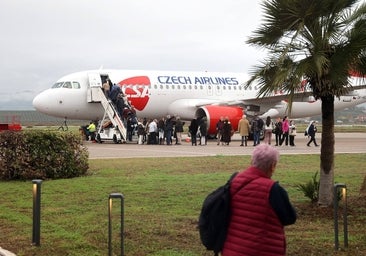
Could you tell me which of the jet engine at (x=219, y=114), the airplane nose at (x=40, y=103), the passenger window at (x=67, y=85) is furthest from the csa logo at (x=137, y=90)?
the airplane nose at (x=40, y=103)

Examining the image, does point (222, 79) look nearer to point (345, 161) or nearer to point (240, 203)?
point (345, 161)

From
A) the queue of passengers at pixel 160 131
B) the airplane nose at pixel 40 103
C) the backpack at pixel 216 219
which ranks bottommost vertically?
the backpack at pixel 216 219

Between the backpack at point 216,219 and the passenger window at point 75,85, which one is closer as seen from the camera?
the backpack at point 216,219

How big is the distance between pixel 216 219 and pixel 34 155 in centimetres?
1100

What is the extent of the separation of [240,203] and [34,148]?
36.3 ft

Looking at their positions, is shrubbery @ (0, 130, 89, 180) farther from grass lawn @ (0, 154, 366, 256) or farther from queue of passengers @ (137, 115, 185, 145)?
queue of passengers @ (137, 115, 185, 145)

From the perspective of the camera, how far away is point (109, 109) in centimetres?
3072

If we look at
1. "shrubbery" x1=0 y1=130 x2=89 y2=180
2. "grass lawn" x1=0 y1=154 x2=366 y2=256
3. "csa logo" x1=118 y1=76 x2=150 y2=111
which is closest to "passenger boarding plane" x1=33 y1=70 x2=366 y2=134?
"csa logo" x1=118 y1=76 x2=150 y2=111

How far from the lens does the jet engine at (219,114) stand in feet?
104

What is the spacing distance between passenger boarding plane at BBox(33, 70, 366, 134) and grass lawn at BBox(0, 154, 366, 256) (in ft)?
46.9

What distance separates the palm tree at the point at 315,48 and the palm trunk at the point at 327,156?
2 cm

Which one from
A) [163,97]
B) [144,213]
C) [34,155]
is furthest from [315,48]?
[163,97]

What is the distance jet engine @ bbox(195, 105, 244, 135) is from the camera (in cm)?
3164

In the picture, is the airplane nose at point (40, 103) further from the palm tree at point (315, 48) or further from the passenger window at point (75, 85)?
the palm tree at point (315, 48)
